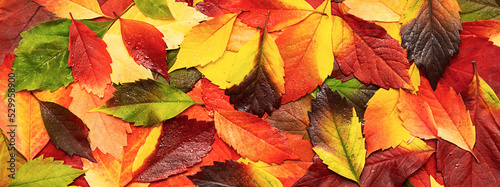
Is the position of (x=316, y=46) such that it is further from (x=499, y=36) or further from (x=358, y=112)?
(x=499, y=36)

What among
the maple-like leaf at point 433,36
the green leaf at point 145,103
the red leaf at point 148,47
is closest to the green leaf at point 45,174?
the green leaf at point 145,103

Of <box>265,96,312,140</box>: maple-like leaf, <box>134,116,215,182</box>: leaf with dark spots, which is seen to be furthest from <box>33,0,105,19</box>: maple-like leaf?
<box>265,96,312,140</box>: maple-like leaf

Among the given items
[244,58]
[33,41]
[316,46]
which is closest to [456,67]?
[316,46]

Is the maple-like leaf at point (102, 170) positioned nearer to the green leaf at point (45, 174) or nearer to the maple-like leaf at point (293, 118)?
the green leaf at point (45, 174)

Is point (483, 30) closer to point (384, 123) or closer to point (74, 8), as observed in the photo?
point (384, 123)

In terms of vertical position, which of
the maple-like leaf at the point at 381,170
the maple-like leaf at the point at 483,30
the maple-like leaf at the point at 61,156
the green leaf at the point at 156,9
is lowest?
the maple-like leaf at the point at 381,170

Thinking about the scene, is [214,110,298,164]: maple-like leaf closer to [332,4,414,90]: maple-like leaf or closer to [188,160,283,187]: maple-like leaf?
[188,160,283,187]: maple-like leaf

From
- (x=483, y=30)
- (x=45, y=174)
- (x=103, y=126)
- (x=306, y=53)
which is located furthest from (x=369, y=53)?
(x=45, y=174)
